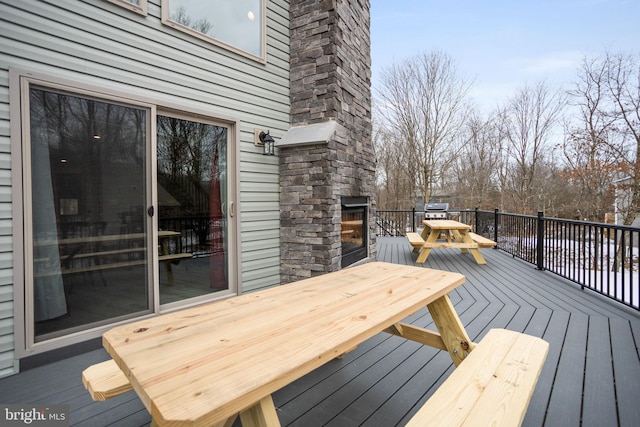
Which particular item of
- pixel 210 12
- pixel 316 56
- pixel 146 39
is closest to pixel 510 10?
pixel 316 56

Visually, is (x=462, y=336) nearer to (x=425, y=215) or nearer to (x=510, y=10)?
(x=425, y=215)

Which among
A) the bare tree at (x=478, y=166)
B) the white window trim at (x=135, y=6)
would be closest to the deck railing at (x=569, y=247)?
the white window trim at (x=135, y=6)

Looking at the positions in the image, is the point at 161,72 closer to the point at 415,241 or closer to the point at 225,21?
the point at 225,21

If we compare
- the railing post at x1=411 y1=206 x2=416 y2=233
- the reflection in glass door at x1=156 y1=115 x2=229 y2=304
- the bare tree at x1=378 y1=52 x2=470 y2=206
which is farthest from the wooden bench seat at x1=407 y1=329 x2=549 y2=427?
the bare tree at x1=378 y1=52 x2=470 y2=206

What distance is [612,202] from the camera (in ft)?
29.9

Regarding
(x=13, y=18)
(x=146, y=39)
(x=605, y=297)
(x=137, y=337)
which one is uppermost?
(x=146, y=39)

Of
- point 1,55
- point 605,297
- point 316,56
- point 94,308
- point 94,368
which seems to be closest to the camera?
point 94,368

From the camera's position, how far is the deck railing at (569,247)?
3.31 meters

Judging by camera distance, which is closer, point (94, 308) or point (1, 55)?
point (1, 55)

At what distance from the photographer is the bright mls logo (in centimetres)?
159

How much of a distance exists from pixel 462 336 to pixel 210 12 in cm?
362

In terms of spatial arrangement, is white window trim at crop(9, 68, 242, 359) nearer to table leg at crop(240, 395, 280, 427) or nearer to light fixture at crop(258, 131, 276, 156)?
light fixture at crop(258, 131, 276, 156)

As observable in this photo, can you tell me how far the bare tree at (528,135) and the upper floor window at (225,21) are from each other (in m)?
12.2

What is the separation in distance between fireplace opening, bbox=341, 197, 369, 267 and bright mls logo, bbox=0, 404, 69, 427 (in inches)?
111
